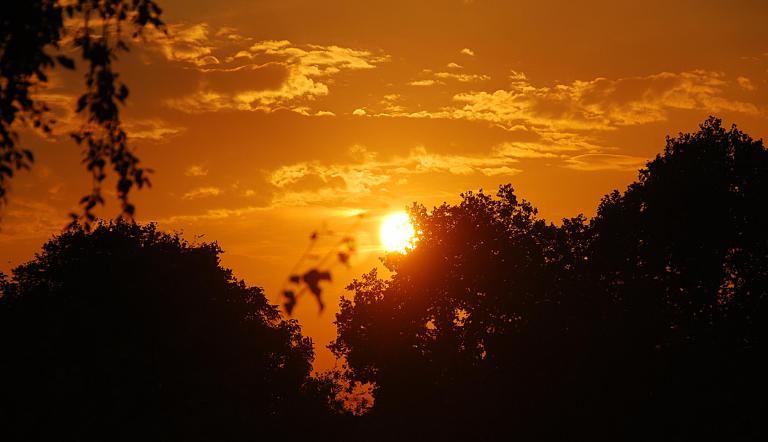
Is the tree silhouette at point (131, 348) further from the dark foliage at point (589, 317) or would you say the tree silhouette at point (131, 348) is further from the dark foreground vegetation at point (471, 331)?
the dark foliage at point (589, 317)

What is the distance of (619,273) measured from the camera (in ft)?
176

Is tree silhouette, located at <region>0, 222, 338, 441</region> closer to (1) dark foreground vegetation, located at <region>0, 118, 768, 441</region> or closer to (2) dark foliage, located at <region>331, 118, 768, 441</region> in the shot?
(1) dark foreground vegetation, located at <region>0, 118, 768, 441</region>

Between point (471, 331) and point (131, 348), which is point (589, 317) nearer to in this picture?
point (471, 331)

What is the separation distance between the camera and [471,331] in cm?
5512

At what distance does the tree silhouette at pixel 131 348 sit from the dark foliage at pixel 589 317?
932 centimetres

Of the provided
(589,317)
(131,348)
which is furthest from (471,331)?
(131,348)

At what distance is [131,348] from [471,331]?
2423 centimetres

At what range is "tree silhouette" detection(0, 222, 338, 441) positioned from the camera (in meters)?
46.1

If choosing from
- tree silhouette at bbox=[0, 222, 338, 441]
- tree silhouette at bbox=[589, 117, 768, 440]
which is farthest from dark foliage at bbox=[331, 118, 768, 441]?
tree silhouette at bbox=[0, 222, 338, 441]

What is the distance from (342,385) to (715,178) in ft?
168

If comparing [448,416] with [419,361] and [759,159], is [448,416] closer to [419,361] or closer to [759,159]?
[419,361]

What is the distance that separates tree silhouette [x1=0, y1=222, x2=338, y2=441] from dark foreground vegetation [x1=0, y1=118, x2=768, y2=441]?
13cm

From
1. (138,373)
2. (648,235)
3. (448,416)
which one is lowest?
(448,416)

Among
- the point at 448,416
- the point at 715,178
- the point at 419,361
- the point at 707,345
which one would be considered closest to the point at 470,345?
the point at 419,361
